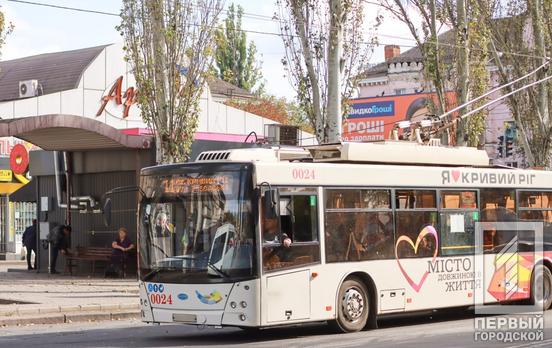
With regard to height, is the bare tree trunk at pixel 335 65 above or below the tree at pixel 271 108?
below

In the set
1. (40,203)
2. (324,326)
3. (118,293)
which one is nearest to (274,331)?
(324,326)

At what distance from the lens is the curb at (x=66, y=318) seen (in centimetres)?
1888

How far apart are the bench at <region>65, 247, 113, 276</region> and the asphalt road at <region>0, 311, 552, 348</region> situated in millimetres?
10056

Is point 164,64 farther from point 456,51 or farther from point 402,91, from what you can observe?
point 402,91

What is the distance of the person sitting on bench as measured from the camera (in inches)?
1119

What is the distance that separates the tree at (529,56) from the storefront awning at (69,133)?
1249cm

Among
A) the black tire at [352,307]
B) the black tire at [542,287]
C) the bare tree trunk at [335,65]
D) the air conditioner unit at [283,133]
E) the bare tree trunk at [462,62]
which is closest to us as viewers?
the black tire at [352,307]

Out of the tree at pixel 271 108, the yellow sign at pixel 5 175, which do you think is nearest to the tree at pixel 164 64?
the yellow sign at pixel 5 175

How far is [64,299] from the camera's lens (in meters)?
22.2

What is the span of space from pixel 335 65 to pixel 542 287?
27.8 ft

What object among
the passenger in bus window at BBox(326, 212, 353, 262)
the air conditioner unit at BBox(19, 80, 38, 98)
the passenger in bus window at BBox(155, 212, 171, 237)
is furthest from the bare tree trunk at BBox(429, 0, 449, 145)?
the air conditioner unit at BBox(19, 80, 38, 98)

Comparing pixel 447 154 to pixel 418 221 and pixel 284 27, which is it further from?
pixel 284 27

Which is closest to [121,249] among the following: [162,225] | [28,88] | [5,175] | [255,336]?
[255,336]

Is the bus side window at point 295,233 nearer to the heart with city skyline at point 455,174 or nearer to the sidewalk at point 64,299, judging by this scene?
the heart with city skyline at point 455,174
